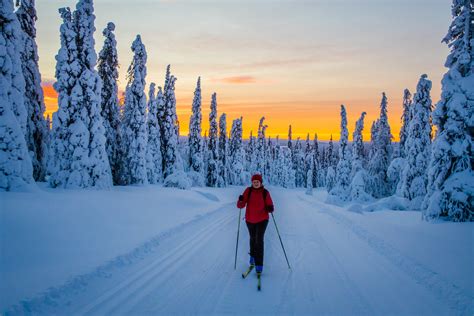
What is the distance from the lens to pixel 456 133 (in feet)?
45.6

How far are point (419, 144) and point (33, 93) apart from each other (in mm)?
31343

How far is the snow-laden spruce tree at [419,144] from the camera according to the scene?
26.1 meters

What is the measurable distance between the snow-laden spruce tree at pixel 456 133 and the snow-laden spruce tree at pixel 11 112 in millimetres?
18012

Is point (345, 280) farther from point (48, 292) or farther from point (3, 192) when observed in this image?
point (3, 192)

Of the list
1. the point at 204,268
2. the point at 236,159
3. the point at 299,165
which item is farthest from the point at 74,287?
the point at 299,165

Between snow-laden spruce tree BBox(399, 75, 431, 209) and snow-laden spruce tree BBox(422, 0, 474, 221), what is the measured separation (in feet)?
42.0

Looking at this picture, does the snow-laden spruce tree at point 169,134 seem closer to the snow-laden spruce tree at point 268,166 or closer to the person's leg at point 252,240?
the person's leg at point 252,240

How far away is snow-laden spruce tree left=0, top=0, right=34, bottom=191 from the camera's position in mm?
12070

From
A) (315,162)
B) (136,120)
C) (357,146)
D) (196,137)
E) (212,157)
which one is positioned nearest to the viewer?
(136,120)

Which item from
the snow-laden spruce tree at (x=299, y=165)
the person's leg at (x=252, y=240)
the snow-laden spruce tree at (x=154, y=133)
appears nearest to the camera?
the person's leg at (x=252, y=240)

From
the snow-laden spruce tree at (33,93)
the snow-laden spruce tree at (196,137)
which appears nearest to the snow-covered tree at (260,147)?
the snow-laden spruce tree at (196,137)

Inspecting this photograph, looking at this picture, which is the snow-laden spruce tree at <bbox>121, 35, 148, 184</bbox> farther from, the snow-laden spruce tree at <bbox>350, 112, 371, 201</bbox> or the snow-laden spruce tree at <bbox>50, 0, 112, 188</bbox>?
the snow-laden spruce tree at <bbox>350, 112, 371, 201</bbox>

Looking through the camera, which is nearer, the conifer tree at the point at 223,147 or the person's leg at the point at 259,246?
the person's leg at the point at 259,246

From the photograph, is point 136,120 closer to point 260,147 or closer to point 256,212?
point 256,212
